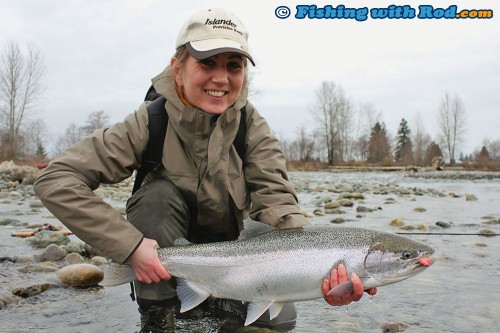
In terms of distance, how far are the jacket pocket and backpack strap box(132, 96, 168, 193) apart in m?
0.47

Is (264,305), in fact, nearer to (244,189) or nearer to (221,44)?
(244,189)

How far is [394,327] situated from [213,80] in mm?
1819

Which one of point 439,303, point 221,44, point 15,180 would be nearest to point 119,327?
point 221,44

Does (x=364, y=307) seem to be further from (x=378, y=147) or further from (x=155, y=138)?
(x=378, y=147)

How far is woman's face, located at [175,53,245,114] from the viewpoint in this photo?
2.83m

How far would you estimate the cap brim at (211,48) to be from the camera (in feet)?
8.85

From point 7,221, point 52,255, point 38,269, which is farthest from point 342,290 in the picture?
point 7,221

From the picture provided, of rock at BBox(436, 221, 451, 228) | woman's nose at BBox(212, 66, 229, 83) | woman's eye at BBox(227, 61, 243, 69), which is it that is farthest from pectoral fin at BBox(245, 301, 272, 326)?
rock at BBox(436, 221, 451, 228)

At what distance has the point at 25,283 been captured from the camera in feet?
12.0

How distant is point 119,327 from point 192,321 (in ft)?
1.42

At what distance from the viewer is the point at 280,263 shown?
2434 mm

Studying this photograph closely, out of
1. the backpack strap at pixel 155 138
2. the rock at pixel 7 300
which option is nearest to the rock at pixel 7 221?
the rock at pixel 7 300

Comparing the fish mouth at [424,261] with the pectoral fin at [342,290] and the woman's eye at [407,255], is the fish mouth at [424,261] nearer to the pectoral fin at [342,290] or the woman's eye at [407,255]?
the woman's eye at [407,255]

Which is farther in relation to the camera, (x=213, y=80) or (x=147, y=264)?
(x=213, y=80)
